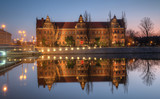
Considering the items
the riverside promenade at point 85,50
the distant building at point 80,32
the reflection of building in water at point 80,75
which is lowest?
the reflection of building in water at point 80,75

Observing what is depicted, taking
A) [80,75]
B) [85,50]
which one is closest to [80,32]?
[85,50]

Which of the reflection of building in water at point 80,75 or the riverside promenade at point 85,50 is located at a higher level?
the riverside promenade at point 85,50

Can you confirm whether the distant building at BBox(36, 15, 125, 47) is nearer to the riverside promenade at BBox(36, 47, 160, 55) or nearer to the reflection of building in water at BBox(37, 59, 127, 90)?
the riverside promenade at BBox(36, 47, 160, 55)

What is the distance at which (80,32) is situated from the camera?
2736 inches

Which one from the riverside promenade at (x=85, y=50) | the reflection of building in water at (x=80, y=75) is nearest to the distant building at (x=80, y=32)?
the riverside promenade at (x=85, y=50)

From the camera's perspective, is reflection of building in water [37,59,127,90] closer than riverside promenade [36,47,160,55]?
Yes

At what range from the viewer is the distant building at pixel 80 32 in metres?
68.2

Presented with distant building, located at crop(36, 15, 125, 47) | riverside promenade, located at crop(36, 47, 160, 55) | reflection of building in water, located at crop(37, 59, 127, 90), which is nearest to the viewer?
reflection of building in water, located at crop(37, 59, 127, 90)

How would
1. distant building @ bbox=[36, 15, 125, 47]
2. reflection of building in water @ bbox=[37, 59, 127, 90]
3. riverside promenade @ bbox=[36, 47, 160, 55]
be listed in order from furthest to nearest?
1. distant building @ bbox=[36, 15, 125, 47]
2. riverside promenade @ bbox=[36, 47, 160, 55]
3. reflection of building in water @ bbox=[37, 59, 127, 90]

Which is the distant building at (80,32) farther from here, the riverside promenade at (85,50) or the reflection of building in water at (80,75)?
the reflection of building in water at (80,75)

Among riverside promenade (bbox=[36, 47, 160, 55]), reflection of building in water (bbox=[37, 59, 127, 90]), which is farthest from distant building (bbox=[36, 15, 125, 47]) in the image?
reflection of building in water (bbox=[37, 59, 127, 90])

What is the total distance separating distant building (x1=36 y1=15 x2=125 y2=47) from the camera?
68.2 metres

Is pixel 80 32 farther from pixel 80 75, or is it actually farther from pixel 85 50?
pixel 80 75

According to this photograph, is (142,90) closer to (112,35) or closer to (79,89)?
(79,89)
